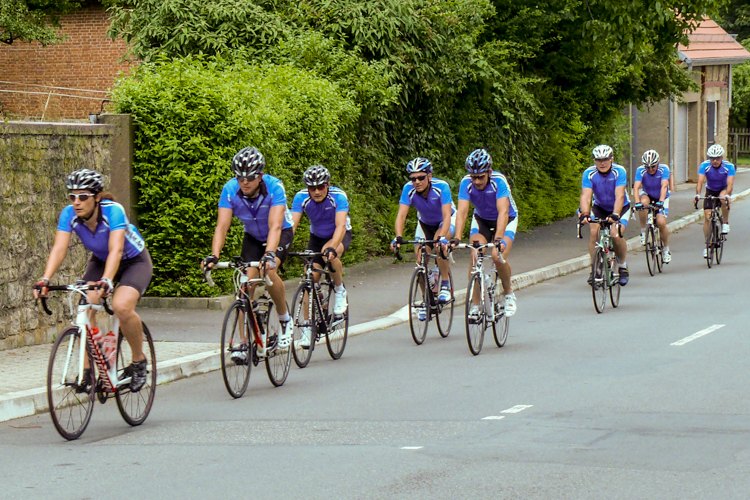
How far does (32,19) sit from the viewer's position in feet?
85.6

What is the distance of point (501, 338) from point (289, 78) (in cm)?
604

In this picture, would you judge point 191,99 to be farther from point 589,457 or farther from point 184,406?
point 589,457

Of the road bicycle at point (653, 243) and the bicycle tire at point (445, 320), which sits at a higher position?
the road bicycle at point (653, 243)

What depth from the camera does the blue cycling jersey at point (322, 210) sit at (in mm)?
10312

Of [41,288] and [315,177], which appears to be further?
[315,177]

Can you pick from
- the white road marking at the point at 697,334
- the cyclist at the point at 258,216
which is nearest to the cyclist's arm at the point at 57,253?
the cyclist at the point at 258,216

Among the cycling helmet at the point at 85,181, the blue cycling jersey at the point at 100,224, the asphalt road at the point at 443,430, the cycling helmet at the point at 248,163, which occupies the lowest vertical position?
the asphalt road at the point at 443,430

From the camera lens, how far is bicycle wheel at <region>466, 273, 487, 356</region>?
406 inches

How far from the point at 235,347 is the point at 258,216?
3.88ft

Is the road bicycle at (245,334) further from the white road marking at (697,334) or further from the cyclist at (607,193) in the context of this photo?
the cyclist at (607,193)

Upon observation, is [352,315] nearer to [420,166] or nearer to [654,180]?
[420,166]

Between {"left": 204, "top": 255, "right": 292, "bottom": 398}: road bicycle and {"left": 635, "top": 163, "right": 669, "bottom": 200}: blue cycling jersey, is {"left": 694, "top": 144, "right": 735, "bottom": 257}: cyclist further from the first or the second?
{"left": 204, "top": 255, "right": 292, "bottom": 398}: road bicycle

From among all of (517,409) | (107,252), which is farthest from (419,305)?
(107,252)

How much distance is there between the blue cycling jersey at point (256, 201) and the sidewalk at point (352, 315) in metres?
1.64
